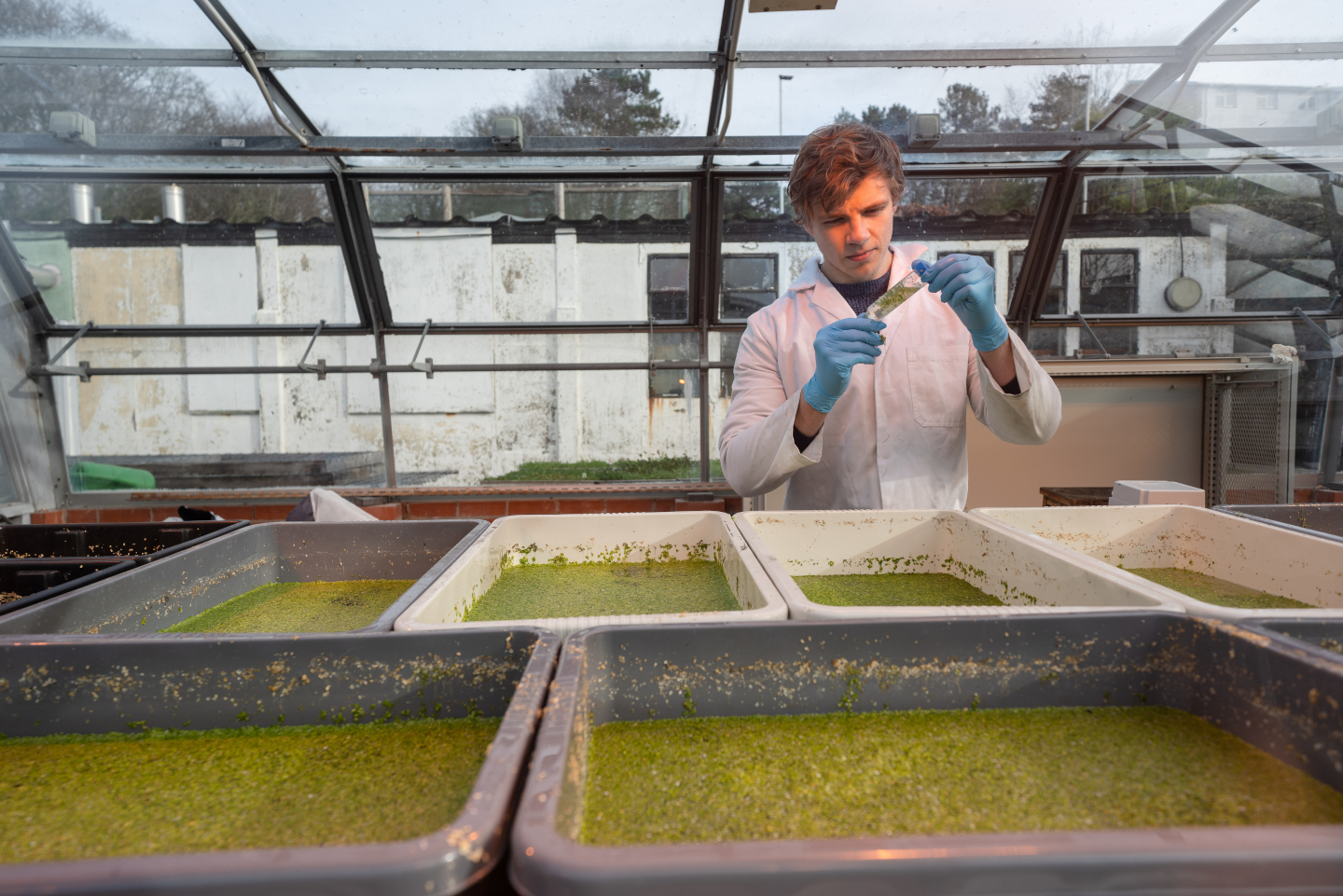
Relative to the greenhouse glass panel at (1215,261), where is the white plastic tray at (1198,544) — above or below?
below

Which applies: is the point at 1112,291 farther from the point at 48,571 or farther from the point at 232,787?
the point at 48,571

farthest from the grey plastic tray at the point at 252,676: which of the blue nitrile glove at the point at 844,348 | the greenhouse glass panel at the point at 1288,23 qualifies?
the greenhouse glass panel at the point at 1288,23

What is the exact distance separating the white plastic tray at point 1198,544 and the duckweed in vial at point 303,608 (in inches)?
46.2

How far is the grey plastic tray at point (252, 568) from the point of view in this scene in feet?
3.46

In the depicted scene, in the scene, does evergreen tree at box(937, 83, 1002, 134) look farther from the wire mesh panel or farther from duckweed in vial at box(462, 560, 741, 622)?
duckweed in vial at box(462, 560, 741, 622)

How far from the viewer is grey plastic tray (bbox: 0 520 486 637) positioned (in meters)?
1.06

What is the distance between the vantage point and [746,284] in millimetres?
3545

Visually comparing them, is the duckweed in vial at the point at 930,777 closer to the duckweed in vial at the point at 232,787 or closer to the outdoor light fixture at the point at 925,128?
the duckweed in vial at the point at 232,787

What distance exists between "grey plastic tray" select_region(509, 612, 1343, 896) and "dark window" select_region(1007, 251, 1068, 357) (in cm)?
305

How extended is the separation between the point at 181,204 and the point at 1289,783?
13.9 feet

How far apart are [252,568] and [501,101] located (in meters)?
2.27

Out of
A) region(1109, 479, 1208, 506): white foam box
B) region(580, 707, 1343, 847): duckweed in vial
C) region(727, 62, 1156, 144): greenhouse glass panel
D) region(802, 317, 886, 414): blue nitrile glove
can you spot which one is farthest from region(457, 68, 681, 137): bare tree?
region(580, 707, 1343, 847): duckweed in vial

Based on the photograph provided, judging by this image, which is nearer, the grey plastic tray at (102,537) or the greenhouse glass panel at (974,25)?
the grey plastic tray at (102,537)

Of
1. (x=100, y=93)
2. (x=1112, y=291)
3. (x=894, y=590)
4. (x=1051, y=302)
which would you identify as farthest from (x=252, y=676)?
(x=1112, y=291)
